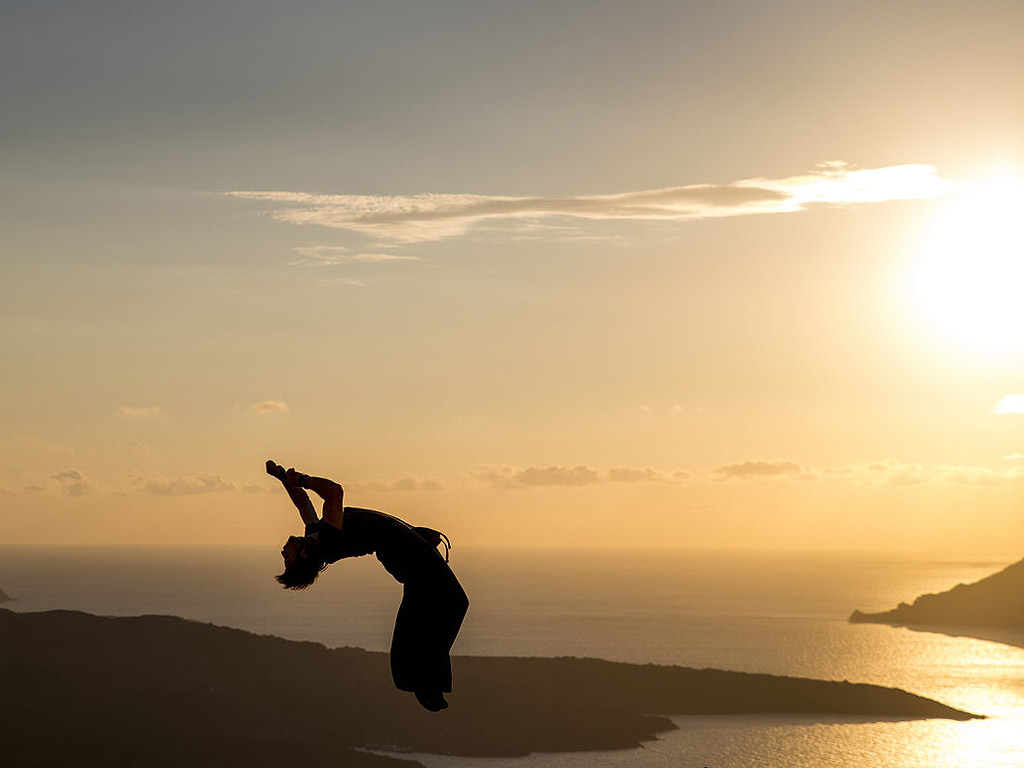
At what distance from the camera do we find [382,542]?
10586mm

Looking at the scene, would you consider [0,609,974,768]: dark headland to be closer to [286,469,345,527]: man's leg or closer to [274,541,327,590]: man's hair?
[274,541,327,590]: man's hair

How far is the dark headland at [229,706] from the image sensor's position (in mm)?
126375

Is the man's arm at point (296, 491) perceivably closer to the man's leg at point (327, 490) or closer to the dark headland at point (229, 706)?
the man's leg at point (327, 490)

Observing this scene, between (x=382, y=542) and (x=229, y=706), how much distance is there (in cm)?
14487

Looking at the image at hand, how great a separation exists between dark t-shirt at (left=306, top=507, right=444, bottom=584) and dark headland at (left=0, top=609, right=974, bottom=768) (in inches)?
4650

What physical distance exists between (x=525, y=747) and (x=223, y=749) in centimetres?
5416

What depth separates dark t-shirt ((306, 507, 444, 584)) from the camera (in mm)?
10359

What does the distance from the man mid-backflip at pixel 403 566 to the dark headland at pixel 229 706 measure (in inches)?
4631

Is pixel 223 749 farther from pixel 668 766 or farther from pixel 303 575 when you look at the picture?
pixel 303 575

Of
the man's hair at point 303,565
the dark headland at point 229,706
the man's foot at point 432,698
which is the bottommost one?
the dark headland at point 229,706

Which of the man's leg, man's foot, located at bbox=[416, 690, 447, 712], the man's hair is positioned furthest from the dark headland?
the man's leg

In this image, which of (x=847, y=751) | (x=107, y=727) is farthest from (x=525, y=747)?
(x=107, y=727)

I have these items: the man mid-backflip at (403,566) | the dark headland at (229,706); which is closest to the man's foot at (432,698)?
the man mid-backflip at (403,566)

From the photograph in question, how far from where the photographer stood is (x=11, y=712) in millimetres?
131125
